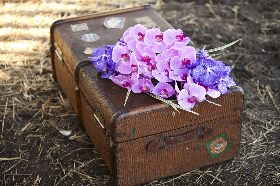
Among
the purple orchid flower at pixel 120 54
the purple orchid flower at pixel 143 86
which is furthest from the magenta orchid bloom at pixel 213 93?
the purple orchid flower at pixel 120 54

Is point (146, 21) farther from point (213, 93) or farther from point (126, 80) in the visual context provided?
point (213, 93)

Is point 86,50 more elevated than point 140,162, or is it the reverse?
point 86,50

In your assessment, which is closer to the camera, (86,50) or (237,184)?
(237,184)

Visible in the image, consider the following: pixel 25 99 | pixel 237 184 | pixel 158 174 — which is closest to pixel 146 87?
pixel 158 174

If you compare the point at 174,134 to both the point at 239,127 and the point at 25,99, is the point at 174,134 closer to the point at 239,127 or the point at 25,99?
the point at 239,127

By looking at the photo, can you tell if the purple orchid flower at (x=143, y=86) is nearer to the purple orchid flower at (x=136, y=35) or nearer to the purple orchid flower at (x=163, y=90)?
the purple orchid flower at (x=163, y=90)
